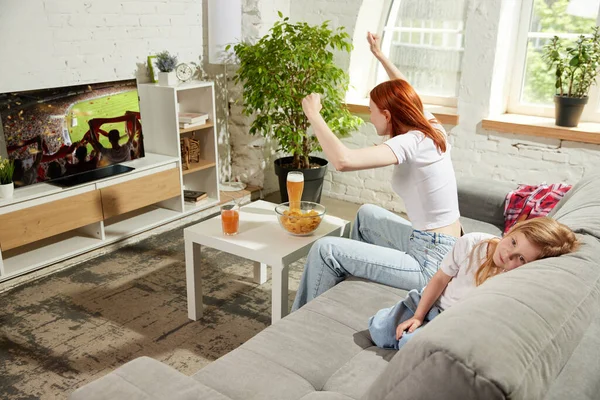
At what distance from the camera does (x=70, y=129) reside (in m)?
3.38

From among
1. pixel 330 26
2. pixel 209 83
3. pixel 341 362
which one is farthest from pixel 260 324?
pixel 330 26

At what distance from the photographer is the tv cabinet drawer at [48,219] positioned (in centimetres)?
304

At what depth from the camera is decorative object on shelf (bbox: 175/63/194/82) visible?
4082 millimetres

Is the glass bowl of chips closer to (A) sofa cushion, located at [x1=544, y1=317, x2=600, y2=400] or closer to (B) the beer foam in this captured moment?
(B) the beer foam

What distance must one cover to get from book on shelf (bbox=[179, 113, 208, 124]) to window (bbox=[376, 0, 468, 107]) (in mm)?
1540

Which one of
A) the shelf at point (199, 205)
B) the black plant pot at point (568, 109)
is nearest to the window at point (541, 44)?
the black plant pot at point (568, 109)

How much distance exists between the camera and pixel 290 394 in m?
1.58

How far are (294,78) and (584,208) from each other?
2435 millimetres

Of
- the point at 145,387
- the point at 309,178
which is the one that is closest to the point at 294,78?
the point at 309,178

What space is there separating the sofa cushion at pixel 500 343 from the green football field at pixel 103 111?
2804mm

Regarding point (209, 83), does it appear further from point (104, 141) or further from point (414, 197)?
point (414, 197)

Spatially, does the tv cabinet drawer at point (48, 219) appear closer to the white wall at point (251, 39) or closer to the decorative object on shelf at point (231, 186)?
the white wall at point (251, 39)

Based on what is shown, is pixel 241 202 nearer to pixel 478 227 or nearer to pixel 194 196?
pixel 194 196

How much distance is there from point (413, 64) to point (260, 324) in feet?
8.51
